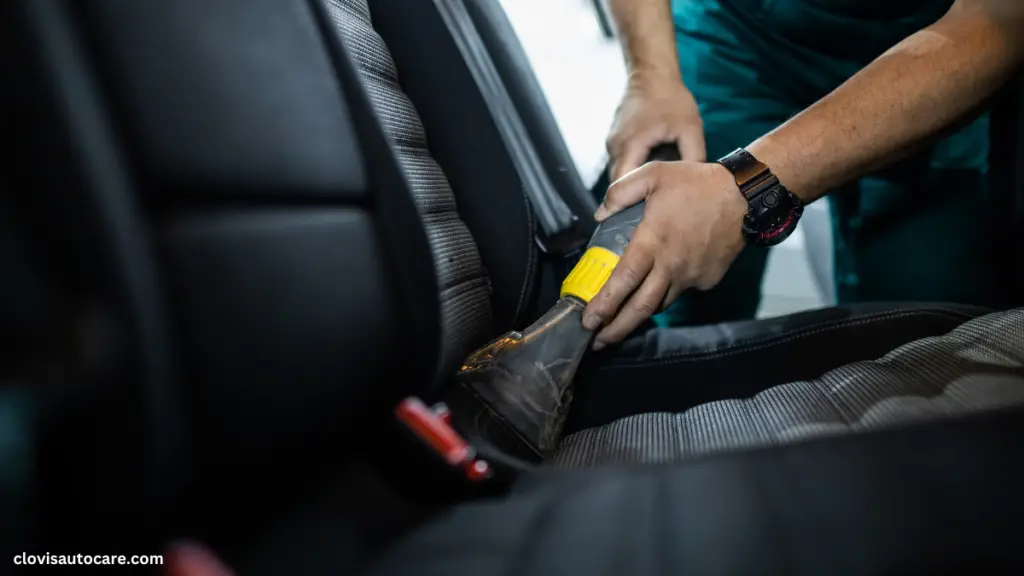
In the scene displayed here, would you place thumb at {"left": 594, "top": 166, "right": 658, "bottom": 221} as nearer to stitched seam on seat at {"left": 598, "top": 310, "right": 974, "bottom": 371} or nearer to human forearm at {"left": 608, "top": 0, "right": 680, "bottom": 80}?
stitched seam on seat at {"left": 598, "top": 310, "right": 974, "bottom": 371}

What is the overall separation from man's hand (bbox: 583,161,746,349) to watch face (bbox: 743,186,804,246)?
0.04 ft

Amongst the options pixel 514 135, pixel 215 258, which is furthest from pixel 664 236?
pixel 215 258

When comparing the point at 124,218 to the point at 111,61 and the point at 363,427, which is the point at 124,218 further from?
the point at 363,427

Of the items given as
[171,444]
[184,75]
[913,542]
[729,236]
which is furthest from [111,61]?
[729,236]

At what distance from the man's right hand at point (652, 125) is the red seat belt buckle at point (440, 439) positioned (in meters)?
0.46

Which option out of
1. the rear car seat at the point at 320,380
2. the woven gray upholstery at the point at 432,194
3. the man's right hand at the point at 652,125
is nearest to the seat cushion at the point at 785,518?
the rear car seat at the point at 320,380

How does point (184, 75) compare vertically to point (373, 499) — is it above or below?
above

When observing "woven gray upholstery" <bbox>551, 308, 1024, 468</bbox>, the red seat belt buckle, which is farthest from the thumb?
the red seat belt buckle

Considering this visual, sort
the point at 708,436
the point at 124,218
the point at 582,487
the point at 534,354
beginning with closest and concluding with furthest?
the point at 124,218, the point at 582,487, the point at 708,436, the point at 534,354

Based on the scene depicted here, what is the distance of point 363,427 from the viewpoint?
38 cm

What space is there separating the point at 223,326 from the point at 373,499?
0.15 meters

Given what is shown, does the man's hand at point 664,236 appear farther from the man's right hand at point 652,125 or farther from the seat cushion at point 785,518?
the seat cushion at point 785,518

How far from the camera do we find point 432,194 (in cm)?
60

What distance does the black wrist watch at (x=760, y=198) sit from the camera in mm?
649
